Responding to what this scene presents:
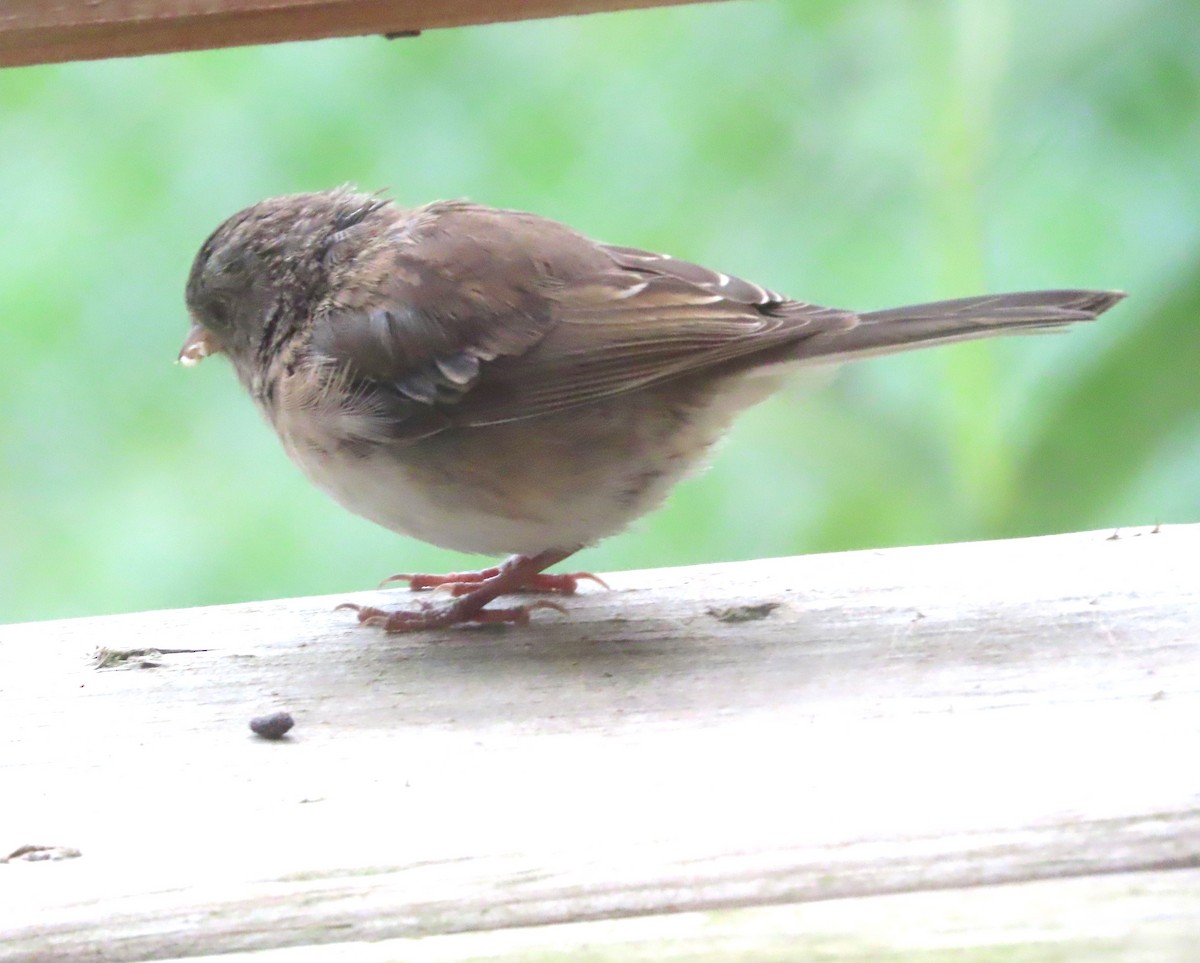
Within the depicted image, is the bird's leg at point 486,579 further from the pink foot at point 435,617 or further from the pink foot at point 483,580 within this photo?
the pink foot at point 435,617

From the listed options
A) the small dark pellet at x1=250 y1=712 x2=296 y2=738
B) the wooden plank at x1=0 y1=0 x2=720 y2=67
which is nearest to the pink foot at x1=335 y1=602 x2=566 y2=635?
the small dark pellet at x1=250 y1=712 x2=296 y2=738

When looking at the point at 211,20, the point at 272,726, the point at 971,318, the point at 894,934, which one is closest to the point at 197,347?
the point at 211,20

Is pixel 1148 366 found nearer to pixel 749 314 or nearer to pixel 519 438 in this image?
pixel 749 314

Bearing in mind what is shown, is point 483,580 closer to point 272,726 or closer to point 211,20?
point 272,726

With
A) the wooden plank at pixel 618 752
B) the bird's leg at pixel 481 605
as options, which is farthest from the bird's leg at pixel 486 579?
the wooden plank at pixel 618 752

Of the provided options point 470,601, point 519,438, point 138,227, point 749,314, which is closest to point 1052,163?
point 749,314
